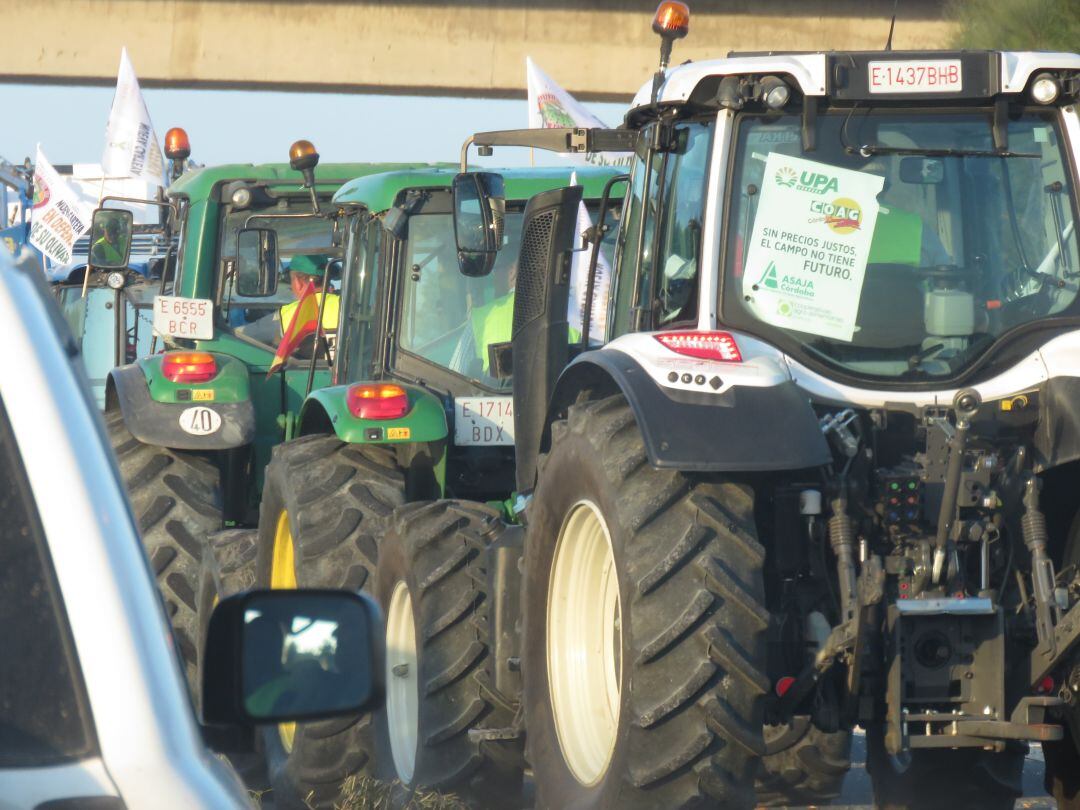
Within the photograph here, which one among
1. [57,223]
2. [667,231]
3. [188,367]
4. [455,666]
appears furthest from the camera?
[57,223]

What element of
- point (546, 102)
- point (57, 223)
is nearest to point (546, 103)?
point (546, 102)

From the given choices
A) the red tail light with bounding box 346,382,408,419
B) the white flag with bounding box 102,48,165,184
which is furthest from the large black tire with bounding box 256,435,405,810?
the white flag with bounding box 102,48,165,184

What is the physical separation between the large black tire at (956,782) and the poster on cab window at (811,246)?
1.25m

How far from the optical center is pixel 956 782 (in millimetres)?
5512

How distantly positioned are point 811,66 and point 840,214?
0.44m

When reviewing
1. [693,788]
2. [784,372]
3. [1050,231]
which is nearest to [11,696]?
[693,788]

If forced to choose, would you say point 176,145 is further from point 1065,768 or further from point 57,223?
point 1065,768

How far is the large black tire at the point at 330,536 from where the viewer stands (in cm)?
674

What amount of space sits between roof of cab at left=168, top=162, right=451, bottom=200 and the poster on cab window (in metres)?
4.87

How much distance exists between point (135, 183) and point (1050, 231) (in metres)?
17.1

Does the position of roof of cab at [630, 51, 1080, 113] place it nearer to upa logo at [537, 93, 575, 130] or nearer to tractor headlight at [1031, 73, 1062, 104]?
tractor headlight at [1031, 73, 1062, 104]

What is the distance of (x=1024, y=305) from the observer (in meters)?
5.33

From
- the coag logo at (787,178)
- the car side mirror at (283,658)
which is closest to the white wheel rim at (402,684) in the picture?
the coag logo at (787,178)

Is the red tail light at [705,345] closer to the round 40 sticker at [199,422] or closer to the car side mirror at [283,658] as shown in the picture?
the car side mirror at [283,658]
